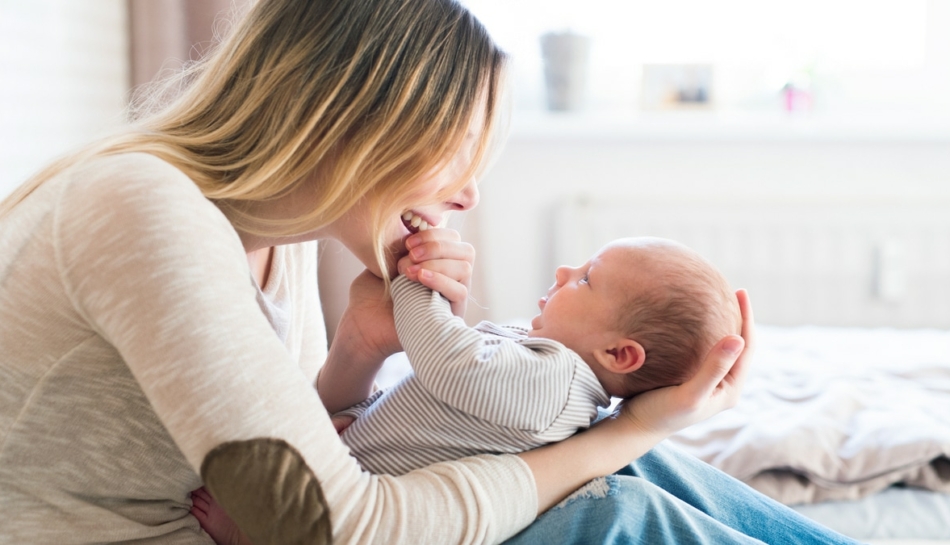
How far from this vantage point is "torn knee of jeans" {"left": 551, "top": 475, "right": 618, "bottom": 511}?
3.14 feet

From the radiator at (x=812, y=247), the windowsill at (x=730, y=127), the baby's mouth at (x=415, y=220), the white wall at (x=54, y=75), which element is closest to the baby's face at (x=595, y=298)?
the baby's mouth at (x=415, y=220)

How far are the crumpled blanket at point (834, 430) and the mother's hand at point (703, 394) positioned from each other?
1.35 feet

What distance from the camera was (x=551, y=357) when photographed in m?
1.02

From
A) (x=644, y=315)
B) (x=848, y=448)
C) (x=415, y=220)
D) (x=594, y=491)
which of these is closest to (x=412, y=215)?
(x=415, y=220)

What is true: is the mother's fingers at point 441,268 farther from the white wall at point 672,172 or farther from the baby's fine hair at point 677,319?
the white wall at point 672,172

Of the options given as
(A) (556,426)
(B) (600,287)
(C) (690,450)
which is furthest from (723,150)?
(A) (556,426)

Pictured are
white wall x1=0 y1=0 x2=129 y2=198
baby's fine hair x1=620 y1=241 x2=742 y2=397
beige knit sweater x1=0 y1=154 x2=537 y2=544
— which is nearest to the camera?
beige knit sweater x1=0 y1=154 x2=537 y2=544

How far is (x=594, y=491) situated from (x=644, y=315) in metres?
0.25

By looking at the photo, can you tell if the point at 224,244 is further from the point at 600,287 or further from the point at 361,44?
the point at 600,287

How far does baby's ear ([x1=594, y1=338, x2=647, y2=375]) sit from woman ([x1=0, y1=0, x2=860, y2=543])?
0.18ft

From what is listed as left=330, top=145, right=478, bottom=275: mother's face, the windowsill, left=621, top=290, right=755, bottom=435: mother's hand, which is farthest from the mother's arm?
the windowsill

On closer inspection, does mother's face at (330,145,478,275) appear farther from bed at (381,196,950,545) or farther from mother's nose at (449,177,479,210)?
bed at (381,196,950,545)

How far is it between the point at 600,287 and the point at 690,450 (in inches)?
19.6

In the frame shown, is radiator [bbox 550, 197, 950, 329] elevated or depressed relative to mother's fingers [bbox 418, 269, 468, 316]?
depressed
